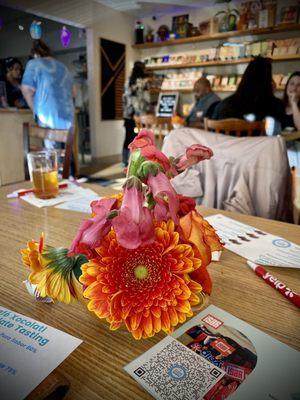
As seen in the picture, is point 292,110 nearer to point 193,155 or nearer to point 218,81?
point 218,81

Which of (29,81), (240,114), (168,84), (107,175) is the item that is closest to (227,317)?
(240,114)

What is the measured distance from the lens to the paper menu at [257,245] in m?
0.60

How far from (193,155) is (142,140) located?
69 millimetres

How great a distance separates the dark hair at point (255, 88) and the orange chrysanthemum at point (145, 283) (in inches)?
90.4

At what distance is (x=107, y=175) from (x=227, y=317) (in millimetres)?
3872

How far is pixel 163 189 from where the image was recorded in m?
0.33

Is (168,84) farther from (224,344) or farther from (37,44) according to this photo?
(224,344)

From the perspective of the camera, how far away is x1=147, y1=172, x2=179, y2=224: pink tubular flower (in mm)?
335

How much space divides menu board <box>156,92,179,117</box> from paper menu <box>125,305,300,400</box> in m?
4.83

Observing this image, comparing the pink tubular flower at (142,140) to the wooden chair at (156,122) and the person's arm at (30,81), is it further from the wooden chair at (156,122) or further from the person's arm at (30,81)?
the person's arm at (30,81)

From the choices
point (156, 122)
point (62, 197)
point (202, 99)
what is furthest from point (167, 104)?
point (62, 197)

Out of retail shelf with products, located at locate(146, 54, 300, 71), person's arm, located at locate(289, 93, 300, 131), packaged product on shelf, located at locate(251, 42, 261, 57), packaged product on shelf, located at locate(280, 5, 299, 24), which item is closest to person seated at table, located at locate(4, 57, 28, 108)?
retail shelf with products, located at locate(146, 54, 300, 71)

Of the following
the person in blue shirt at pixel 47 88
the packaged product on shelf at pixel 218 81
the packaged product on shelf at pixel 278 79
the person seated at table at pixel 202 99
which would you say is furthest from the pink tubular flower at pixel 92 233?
the packaged product on shelf at pixel 218 81

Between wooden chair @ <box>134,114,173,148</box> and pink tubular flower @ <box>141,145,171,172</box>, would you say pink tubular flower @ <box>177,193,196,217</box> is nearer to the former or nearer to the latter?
pink tubular flower @ <box>141,145,171,172</box>
